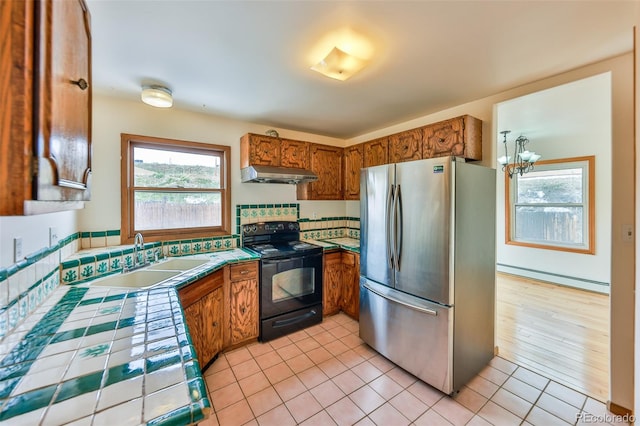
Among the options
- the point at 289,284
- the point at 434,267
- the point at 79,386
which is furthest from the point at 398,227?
the point at 79,386

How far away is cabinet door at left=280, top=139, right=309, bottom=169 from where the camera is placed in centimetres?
307

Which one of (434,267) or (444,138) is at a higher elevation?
(444,138)

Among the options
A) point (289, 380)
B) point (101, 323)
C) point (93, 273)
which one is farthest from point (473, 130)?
point (93, 273)

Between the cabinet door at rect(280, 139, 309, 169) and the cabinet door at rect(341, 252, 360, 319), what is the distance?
1.28m

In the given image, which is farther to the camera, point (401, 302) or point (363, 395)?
point (401, 302)

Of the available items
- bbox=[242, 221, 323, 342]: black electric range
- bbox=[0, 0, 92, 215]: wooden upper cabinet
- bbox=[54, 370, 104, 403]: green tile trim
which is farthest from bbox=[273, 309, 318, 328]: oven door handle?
bbox=[0, 0, 92, 215]: wooden upper cabinet

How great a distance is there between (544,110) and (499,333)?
268cm

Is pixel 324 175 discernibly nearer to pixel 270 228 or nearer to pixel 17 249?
pixel 270 228

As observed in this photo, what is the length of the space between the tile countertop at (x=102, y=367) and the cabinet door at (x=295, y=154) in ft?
6.90

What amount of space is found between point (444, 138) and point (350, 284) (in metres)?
1.92

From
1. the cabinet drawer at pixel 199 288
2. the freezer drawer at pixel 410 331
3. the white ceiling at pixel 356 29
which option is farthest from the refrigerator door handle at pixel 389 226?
the cabinet drawer at pixel 199 288

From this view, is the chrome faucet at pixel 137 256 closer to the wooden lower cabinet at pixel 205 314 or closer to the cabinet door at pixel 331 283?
the wooden lower cabinet at pixel 205 314

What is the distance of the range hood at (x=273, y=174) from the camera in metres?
2.70

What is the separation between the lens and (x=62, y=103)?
2.31 feet
